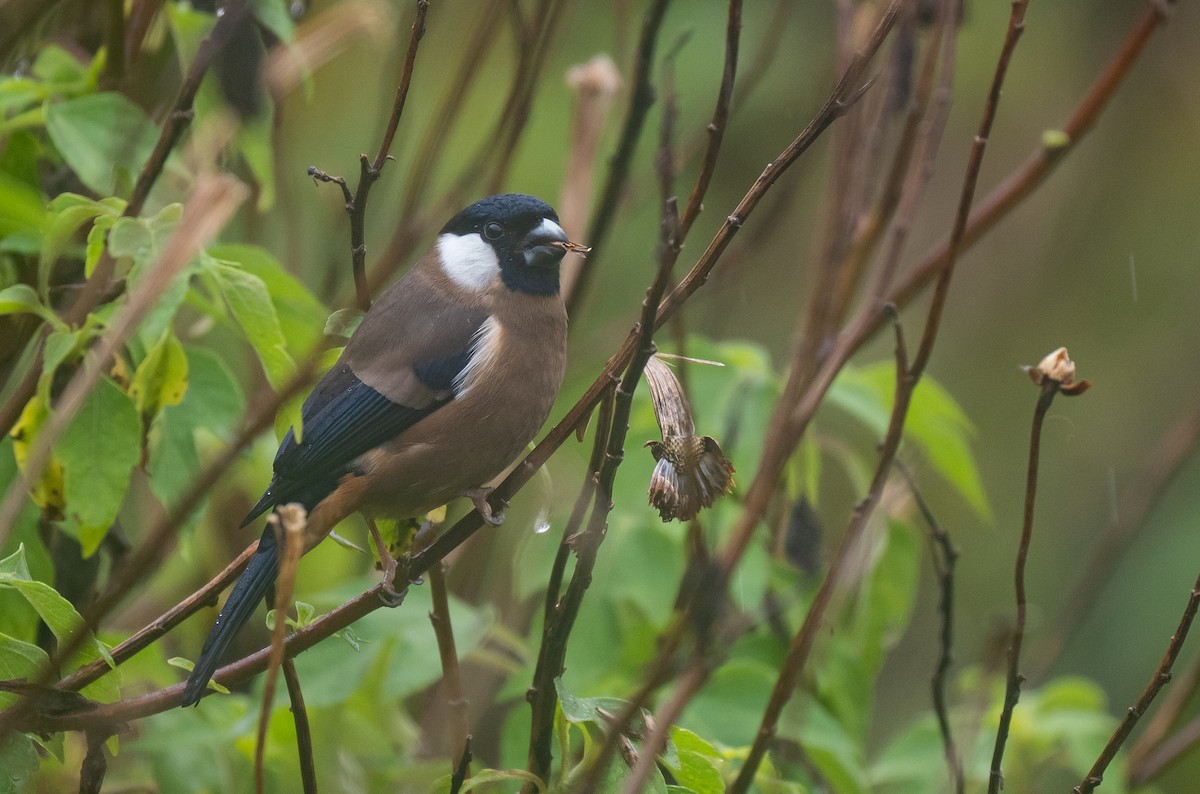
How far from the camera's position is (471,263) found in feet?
9.82

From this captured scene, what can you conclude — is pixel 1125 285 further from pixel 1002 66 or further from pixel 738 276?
pixel 1002 66

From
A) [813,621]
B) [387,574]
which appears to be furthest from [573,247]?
[813,621]

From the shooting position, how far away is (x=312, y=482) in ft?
8.30

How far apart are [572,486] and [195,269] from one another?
1816 mm

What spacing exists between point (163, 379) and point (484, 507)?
63cm

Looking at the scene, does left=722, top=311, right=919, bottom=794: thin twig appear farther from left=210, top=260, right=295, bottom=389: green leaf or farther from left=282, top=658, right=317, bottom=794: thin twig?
left=210, top=260, right=295, bottom=389: green leaf

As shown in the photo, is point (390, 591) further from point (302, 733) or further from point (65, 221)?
point (65, 221)

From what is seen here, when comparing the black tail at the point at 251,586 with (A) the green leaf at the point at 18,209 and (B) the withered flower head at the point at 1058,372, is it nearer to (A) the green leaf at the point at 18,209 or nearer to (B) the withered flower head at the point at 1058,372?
(A) the green leaf at the point at 18,209

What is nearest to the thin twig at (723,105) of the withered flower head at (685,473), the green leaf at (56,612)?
the withered flower head at (685,473)

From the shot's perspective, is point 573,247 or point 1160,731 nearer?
point 573,247

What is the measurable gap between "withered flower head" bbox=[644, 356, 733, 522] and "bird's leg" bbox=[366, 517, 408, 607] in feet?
1.68

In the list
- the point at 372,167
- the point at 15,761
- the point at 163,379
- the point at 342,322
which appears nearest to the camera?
the point at 342,322

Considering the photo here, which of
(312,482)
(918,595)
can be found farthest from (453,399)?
(918,595)

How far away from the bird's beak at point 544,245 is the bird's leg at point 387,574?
0.74 metres
